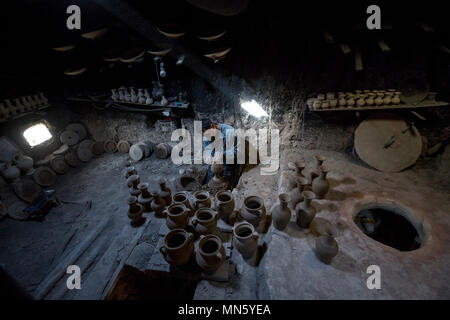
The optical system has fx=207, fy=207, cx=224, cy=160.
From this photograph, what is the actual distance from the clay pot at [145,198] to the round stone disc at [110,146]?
144 inches

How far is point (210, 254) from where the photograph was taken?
8.23 feet

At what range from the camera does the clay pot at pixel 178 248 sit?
261 centimetres

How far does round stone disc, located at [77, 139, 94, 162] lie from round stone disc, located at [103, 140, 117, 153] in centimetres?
45

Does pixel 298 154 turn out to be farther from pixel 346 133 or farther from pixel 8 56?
pixel 8 56

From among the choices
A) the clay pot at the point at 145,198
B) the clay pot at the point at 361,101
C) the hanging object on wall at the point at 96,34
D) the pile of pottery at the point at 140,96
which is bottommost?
the clay pot at the point at 145,198

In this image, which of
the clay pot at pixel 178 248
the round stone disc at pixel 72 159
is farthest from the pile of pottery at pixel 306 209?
the round stone disc at pixel 72 159

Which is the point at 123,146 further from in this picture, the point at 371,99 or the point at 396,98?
the point at 396,98

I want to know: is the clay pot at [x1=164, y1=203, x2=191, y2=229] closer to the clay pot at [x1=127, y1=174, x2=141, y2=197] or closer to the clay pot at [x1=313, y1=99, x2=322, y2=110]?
the clay pot at [x1=127, y1=174, x2=141, y2=197]

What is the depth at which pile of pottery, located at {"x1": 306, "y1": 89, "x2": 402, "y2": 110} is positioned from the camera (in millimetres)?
3787

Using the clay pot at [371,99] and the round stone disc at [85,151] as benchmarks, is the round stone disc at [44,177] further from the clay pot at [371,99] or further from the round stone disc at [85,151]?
the clay pot at [371,99]

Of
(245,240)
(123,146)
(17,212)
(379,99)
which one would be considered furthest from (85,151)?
(379,99)

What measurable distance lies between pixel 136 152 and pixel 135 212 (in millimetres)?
3002
